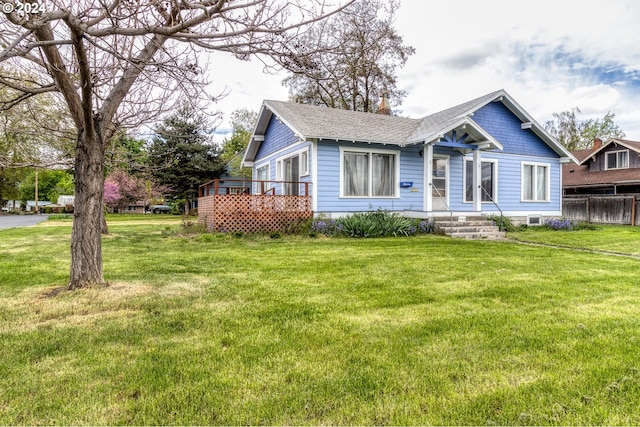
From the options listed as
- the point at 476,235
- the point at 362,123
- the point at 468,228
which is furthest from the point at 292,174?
the point at 476,235

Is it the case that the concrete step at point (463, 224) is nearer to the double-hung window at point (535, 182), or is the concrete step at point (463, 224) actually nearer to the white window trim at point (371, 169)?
the white window trim at point (371, 169)

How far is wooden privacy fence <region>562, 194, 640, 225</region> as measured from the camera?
741 inches

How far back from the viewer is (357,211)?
13.1m

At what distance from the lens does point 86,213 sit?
460cm

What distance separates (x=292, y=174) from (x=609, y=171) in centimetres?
2024

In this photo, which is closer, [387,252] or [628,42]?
[387,252]

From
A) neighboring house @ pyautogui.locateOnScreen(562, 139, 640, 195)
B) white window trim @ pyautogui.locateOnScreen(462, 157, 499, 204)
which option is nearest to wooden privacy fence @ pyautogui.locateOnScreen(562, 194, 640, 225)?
neighboring house @ pyautogui.locateOnScreen(562, 139, 640, 195)

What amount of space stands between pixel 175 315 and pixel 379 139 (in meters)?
10.6

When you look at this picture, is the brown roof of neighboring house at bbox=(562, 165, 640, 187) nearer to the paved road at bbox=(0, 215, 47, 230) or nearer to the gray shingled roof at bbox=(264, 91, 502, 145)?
the gray shingled roof at bbox=(264, 91, 502, 145)

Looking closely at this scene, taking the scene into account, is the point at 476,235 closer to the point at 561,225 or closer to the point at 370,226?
the point at 370,226

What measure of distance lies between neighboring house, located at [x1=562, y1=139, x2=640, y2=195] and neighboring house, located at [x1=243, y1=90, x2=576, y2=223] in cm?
784

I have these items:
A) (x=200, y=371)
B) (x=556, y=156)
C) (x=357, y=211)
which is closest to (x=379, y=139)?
→ (x=357, y=211)

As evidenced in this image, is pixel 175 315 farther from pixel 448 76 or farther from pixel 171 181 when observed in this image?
pixel 171 181

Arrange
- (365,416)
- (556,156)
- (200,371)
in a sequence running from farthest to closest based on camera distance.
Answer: (556,156) → (200,371) → (365,416)
